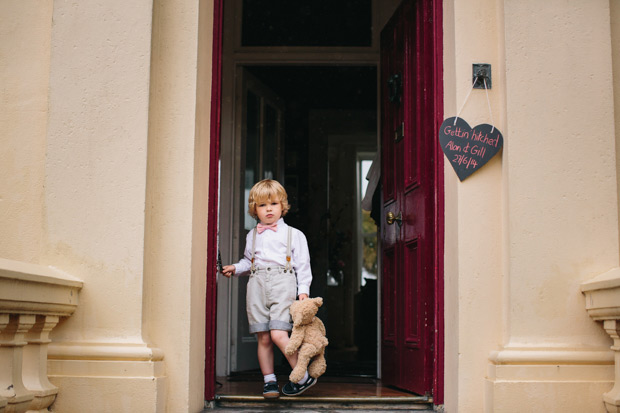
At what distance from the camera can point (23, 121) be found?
403 centimetres

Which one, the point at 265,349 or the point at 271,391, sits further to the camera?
the point at 265,349

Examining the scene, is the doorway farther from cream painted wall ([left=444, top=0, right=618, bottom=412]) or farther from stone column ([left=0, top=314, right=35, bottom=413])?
stone column ([left=0, top=314, right=35, bottom=413])

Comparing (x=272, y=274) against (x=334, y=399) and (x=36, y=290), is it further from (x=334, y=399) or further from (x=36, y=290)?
(x=36, y=290)

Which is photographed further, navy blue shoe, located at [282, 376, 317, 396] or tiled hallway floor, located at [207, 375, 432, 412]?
navy blue shoe, located at [282, 376, 317, 396]

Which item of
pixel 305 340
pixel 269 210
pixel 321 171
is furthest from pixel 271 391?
pixel 321 171

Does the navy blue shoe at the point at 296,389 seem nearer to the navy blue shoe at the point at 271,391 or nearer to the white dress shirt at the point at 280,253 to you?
the navy blue shoe at the point at 271,391

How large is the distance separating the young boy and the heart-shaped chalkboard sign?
1.14 meters

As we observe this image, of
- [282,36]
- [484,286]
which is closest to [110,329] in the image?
[484,286]

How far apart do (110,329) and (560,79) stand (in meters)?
2.75

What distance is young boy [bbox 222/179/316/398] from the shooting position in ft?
14.5

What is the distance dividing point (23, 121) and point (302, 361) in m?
2.12

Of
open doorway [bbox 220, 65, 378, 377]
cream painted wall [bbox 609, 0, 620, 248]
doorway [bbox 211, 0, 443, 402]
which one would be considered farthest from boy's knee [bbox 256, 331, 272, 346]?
cream painted wall [bbox 609, 0, 620, 248]

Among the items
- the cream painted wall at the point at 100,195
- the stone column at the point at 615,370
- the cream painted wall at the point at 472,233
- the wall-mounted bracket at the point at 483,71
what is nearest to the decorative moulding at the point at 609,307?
the stone column at the point at 615,370

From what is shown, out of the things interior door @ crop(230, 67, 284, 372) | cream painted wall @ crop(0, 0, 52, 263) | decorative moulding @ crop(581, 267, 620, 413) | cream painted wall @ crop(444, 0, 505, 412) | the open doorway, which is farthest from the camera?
the open doorway
